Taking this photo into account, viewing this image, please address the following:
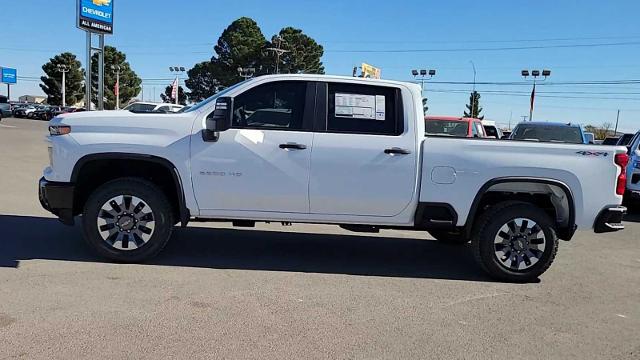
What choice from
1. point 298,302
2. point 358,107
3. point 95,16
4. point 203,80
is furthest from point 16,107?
point 298,302

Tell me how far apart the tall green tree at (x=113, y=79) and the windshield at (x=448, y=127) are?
69.6 m

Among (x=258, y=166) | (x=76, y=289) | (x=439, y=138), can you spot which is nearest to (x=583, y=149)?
(x=439, y=138)

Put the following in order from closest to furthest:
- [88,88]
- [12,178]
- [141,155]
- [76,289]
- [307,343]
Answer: [307,343] < [76,289] < [141,155] < [12,178] < [88,88]

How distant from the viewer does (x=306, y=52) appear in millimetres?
73250

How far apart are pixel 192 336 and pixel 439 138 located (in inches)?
125

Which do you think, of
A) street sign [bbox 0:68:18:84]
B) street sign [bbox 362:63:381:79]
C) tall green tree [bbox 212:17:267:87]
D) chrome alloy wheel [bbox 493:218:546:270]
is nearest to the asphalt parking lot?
chrome alloy wheel [bbox 493:218:546:270]

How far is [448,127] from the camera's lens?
13.5 meters

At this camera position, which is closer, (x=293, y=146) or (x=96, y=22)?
(x=293, y=146)

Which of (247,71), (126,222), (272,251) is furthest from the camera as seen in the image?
(247,71)

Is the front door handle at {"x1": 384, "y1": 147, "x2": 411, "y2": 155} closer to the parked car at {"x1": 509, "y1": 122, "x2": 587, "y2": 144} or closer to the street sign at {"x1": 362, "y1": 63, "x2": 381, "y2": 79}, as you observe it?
the parked car at {"x1": 509, "y1": 122, "x2": 587, "y2": 144}

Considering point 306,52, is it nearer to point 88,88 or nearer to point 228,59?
point 228,59

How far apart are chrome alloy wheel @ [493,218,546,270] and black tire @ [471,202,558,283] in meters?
0.01

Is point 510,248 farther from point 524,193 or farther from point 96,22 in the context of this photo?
point 96,22

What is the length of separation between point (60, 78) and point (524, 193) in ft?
283
